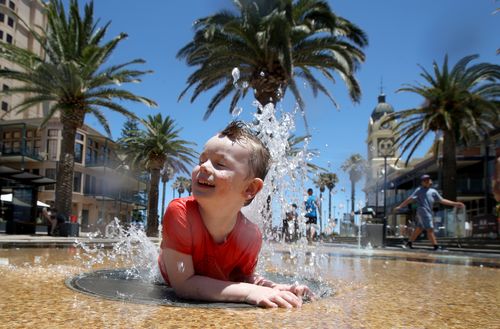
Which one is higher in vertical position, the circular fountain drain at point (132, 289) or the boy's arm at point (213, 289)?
the boy's arm at point (213, 289)

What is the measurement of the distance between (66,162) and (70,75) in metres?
3.69

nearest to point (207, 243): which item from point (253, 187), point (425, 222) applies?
point (253, 187)

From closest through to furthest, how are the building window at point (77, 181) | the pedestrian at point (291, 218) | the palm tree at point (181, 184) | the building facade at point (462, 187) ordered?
1. the pedestrian at point (291, 218)
2. the building facade at point (462, 187)
3. the building window at point (77, 181)
4. the palm tree at point (181, 184)

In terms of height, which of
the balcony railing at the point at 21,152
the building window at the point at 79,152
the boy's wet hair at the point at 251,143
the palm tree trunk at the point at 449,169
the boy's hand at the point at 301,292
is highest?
the building window at the point at 79,152

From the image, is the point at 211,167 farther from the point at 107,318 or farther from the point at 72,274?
the point at 72,274

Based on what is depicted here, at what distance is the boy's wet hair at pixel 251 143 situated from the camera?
2.39 m

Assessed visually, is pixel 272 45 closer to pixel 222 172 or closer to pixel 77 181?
pixel 222 172

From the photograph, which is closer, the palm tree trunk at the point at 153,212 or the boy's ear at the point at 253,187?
the boy's ear at the point at 253,187

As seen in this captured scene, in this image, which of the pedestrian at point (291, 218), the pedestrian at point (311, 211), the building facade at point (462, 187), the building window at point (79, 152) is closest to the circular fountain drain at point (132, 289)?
the pedestrian at point (291, 218)

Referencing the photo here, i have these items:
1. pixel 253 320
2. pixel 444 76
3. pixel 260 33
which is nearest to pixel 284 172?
pixel 253 320

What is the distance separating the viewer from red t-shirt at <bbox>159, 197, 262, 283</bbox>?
92.7 inches

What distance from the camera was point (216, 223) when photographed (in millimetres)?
2439

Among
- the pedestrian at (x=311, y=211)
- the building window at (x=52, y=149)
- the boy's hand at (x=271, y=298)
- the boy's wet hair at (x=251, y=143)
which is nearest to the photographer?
the boy's hand at (x=271, y=298)

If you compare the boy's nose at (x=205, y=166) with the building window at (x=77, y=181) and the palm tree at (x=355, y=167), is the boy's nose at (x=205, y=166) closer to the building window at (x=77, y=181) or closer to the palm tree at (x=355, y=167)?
the building window at (x=77, y=181)
